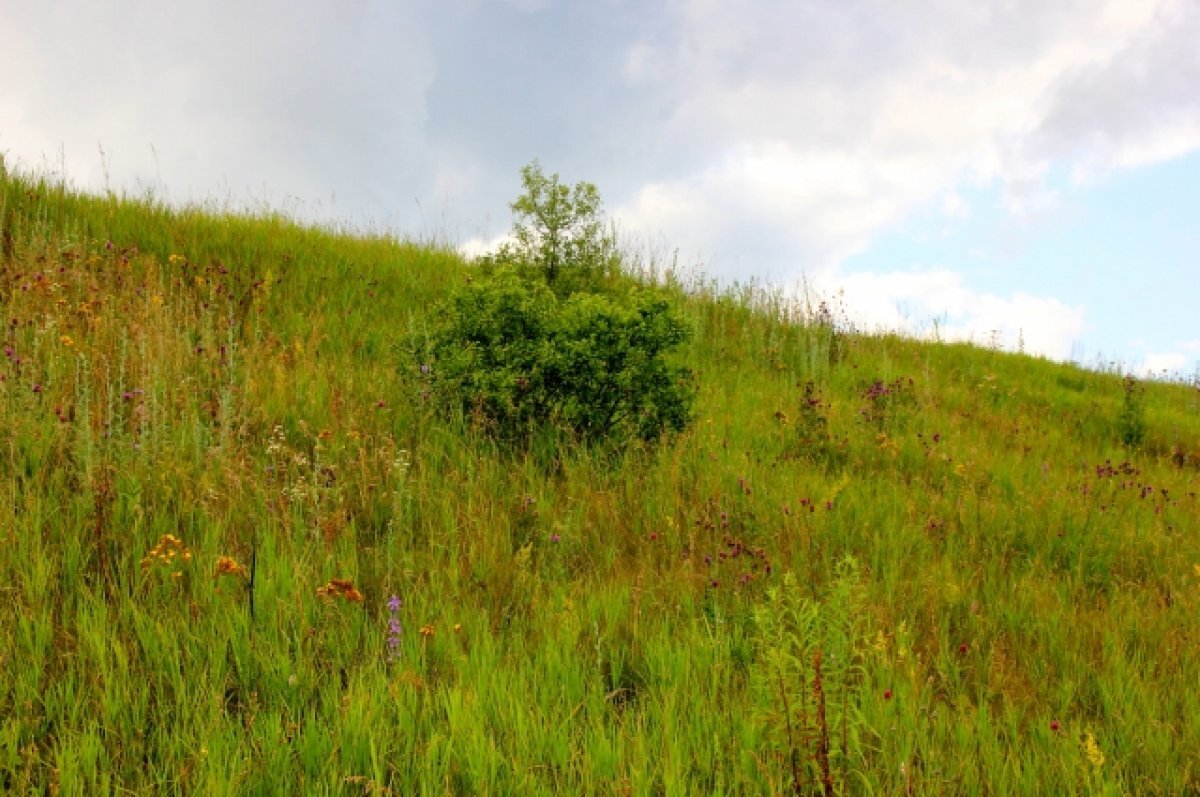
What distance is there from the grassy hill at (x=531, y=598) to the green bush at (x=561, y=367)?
25 cm

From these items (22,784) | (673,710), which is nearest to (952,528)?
(673,710)

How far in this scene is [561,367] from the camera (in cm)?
454

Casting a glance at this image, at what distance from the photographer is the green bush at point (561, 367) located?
15.0 feet

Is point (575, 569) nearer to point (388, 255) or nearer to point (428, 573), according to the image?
point (428, 573)

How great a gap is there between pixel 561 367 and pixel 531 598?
5.96 feet

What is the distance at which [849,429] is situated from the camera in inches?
241

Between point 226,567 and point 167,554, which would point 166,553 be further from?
point 226,567

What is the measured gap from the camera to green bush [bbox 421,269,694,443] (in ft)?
15.0

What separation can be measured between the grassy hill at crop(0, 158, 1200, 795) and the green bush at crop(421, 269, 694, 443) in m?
0.25

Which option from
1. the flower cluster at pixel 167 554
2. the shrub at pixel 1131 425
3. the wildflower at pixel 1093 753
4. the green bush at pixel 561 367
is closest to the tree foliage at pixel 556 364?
the green bush at pixel 561 367

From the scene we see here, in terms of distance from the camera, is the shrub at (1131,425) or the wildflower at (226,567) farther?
the shrub at (1131,425)

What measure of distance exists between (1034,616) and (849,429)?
2.92 metres

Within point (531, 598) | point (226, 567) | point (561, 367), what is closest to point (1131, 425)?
point (561, 367)

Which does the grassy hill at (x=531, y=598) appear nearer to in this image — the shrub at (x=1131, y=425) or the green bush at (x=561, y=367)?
the green bush at (x=561, y=367)
